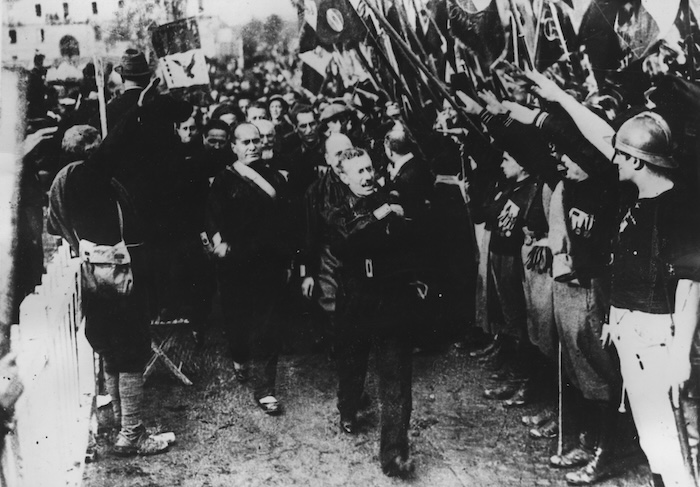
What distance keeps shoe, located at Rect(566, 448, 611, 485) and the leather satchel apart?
309cm

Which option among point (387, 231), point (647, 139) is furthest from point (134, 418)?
point (647, 139)

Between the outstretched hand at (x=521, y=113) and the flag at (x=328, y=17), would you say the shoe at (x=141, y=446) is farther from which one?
the outstretched hand at (x=521, y=113)

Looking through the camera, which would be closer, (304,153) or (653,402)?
(304,153)

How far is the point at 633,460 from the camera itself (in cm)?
474

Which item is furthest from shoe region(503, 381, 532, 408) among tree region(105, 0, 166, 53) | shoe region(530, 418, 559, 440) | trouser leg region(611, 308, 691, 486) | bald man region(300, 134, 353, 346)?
tree region(105, 0, 166, 53)

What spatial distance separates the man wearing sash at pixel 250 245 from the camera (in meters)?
4.66

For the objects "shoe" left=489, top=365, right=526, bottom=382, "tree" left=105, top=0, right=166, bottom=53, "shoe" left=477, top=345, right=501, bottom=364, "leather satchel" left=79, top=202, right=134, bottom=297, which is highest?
"tree" left=105, top=0, right=166, bottom=53

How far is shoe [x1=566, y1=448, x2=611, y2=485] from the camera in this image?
15.3 ft

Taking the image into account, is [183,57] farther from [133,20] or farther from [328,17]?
[328,17]

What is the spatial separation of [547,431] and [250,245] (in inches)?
→ 88.8

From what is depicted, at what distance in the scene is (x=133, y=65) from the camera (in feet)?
15.3

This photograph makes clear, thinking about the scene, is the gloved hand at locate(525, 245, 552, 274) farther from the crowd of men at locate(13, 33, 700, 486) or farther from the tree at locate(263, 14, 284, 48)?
the tree at locate(263, 14, 284, 48)

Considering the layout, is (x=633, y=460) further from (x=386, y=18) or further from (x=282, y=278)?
(x=386, y=18)

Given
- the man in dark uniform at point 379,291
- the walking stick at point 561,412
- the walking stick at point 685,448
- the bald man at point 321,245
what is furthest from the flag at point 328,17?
the walking stick at point 685,448
